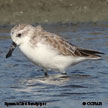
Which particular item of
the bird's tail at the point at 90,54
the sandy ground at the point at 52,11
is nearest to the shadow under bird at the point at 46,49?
the bird's tail at the point at 90,54

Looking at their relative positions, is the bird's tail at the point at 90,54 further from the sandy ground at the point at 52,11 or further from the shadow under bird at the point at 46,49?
the sandy ground at the point at 52,11

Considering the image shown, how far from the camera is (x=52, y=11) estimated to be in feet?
58.0

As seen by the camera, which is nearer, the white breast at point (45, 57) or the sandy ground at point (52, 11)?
the white breast at point (45, 57)

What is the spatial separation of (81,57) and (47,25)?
19.0 ft

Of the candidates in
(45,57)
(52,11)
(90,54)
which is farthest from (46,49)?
(52,11)

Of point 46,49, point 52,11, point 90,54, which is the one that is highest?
point 52,11

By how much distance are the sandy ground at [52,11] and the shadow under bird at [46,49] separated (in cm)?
593

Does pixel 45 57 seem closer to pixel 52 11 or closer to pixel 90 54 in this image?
pixel 90 54

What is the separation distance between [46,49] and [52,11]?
7207 mm

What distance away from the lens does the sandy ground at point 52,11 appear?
17125mm

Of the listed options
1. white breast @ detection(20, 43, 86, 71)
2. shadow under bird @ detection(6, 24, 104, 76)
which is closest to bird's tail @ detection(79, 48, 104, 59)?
shadow under bird @ detection(6, 24, 104, 76)

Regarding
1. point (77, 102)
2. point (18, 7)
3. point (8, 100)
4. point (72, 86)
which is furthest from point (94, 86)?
point (18, 7)

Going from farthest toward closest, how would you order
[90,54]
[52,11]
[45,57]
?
[52,11] → [90,54] → [45,57]

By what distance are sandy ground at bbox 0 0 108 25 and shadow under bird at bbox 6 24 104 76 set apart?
5.93 m
